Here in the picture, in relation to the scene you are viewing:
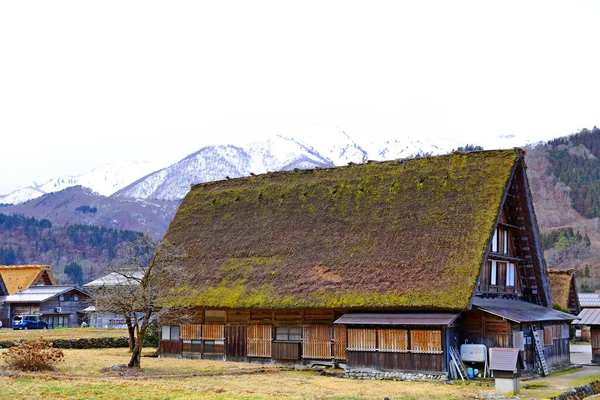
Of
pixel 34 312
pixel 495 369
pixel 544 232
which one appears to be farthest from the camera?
pixel 544 232

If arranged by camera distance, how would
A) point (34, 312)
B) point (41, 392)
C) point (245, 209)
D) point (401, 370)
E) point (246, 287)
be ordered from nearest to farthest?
point (41, 392)
point (401, 370)
point (246, 287)
point (245, 209)
point (34, 312)

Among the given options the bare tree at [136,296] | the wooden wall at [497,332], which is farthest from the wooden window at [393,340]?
the bare tree at [136,296]

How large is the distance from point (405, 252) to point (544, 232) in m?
119

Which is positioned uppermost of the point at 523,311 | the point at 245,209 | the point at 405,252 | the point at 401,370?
the point at 245,209

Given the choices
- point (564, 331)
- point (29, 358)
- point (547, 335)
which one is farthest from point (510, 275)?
point (29, 358)

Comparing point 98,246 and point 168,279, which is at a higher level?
point 98,246

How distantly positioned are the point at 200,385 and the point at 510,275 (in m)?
17.1

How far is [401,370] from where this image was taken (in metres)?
27.2

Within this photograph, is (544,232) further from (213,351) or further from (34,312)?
(213,351)

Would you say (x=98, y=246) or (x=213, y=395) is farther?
(x=98, y=246)

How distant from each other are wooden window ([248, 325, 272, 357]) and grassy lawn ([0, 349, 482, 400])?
1.89 metres

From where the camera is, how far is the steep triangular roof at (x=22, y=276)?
243 ft

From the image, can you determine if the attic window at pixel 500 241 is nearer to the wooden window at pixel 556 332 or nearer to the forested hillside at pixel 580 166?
the wooden window at pixel 556 332

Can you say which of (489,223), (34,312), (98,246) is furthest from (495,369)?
(98,246)
